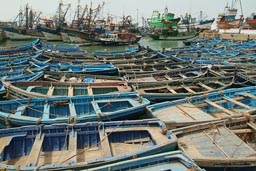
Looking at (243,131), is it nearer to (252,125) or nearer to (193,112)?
(252,125)

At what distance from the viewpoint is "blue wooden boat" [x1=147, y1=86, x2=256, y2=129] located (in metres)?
8.68

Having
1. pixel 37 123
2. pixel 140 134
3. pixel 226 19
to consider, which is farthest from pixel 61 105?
pixel 226 19

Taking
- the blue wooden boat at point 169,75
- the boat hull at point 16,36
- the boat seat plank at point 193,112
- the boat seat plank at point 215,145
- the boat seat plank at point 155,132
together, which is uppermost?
the boat hull at point 16,36

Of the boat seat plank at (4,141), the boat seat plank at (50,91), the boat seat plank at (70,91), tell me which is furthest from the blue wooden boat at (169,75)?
the boat seat plank at (4,141)

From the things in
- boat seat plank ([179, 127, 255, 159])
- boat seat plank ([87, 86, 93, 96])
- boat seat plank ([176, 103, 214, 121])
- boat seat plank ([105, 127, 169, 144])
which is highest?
boat seat plank ([87, 86, 93, 96])

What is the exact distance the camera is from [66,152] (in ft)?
22.7

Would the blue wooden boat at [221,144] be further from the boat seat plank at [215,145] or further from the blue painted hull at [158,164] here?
the blue painted hull at [158,164]

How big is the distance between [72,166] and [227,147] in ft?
13.5

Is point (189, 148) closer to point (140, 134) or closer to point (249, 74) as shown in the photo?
point (140, 134)

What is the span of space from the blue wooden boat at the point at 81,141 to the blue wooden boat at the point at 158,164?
51 centimetres

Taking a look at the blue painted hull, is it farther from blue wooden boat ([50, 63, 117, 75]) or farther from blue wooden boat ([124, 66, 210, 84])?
blue wooden boat ([50, 63, 117, 75])

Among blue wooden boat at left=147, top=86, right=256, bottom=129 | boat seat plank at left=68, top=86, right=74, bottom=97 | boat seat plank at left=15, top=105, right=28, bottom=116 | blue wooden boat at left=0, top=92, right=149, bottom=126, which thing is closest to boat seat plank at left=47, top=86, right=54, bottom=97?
boat seat plank at left=68, top=86, right=74, bottom=97

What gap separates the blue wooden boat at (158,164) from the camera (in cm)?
550

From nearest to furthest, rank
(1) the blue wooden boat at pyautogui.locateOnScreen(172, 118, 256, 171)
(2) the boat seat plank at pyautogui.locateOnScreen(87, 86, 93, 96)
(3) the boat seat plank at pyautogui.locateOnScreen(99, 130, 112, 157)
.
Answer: (1) the blue wooden boat at pyautogui.locateOnScreen(172, 118, 256, 171) → (3) the boat seat plank at pyautogui.locateOnScreen(99, 130, 112, 157) → (2) the boat seat plank at pyautogui.locateOnScreen(87, 86, 93, 96)
